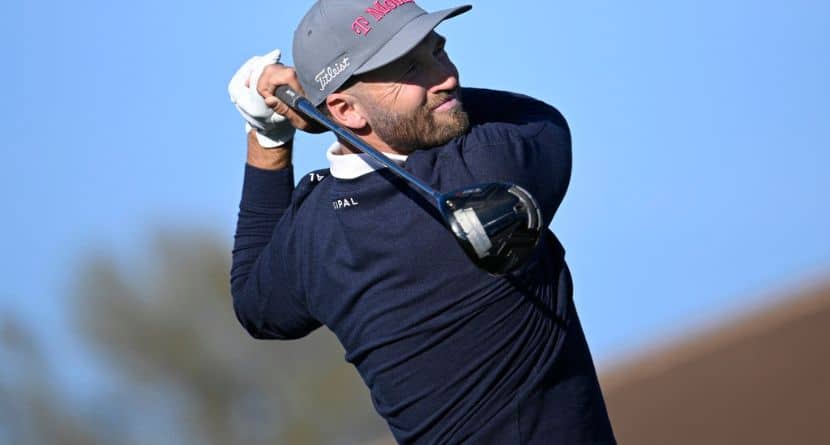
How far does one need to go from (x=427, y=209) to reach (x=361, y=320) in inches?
16.8

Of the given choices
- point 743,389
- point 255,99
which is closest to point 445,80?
point 255,99

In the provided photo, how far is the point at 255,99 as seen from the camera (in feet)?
14.7

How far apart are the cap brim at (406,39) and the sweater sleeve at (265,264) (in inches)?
26.1

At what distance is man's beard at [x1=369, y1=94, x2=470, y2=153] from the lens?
400cm

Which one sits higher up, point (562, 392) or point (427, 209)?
point (427, 209)

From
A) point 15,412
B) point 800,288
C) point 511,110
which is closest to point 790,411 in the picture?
point 800,288

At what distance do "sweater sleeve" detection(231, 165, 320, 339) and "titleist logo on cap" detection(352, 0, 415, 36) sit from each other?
0.67 meters

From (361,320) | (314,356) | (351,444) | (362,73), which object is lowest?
(351,444)

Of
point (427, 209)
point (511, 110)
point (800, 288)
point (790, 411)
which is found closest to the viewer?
point (427, 209)

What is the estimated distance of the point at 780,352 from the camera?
45.2 ft

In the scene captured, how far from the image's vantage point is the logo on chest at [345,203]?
409cm

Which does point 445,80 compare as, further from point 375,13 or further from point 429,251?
point 429,251

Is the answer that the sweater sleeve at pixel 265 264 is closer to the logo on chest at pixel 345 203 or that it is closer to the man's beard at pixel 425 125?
the logo on chest at pixel 345 203

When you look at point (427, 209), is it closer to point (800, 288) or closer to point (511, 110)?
point (511, 110)
